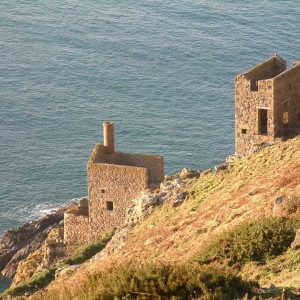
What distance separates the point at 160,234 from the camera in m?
46.0

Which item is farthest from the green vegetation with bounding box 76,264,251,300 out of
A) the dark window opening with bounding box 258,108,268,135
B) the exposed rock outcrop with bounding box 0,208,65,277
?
the exposed rock outcrop with bounding box 0,208,65,277

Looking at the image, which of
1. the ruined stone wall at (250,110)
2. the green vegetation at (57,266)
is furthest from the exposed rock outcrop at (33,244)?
the ruined stone wall at (250,110)

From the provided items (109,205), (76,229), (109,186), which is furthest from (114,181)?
(76,229)

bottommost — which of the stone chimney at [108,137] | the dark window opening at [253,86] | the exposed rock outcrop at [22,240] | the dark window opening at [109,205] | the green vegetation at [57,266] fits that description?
the exposed rock outcrop at [22,240]

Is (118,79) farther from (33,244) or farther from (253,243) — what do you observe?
(253,243)

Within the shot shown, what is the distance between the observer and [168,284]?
88.2 feet

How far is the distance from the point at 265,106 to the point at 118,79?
3681 inches

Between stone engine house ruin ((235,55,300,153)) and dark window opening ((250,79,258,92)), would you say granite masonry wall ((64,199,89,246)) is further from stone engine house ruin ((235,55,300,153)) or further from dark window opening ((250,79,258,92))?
dark window opening ((250,79,258,92))

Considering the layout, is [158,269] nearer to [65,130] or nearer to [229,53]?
[65,130]

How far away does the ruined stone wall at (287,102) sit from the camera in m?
56.2

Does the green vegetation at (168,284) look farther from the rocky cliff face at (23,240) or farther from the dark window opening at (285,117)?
the rocky cliff face at (23,240)

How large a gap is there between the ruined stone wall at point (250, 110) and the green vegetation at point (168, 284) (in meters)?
28.9

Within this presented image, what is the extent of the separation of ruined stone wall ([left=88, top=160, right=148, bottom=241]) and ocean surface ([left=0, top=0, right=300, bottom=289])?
33.5 metres

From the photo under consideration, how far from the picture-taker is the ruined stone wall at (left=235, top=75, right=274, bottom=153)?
56.0 meters
